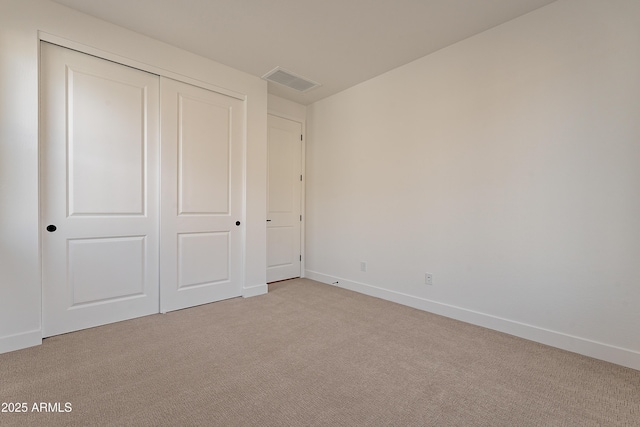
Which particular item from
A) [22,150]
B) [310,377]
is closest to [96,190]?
[22,150]

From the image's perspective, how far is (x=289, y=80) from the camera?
3.71 metres

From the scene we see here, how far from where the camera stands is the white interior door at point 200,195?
9.78 feet

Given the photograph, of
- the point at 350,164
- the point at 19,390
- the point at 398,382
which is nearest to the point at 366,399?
the point at 398,382

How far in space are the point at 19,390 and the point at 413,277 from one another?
10.8ft

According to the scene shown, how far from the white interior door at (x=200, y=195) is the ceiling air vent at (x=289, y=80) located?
523mm

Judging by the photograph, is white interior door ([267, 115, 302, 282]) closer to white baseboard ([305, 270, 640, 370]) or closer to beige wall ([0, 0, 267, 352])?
white baseboard ([305, 270, 640, 370])

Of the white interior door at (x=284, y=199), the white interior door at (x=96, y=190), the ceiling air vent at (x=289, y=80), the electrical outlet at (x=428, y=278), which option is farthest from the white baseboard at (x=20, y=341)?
the electrical outlet at (x=428, y=278)

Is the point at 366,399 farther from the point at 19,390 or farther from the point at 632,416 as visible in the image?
the point at 19,390

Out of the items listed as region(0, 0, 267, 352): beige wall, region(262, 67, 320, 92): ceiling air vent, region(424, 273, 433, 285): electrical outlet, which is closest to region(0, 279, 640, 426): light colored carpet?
region(0, 0, 267, 352): beige wall

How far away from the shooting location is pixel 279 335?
8.02 feet

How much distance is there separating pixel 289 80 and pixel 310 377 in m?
3.42

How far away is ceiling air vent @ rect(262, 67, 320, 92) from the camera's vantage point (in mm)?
3484

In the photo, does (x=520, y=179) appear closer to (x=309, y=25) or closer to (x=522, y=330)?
(x=522, y=330)

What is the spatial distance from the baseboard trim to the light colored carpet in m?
0.79
